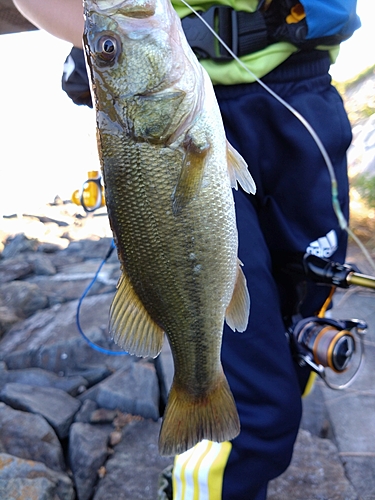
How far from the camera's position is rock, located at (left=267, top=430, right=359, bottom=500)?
1.71 m

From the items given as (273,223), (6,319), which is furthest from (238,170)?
(6,319)

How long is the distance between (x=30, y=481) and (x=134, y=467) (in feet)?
1.65

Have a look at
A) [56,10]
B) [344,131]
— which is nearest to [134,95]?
[56,10]

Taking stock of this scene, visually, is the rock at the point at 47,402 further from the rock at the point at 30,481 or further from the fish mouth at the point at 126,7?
the fish mouth at the point at 126,7

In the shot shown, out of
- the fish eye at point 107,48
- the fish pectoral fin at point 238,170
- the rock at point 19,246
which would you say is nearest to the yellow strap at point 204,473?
the fish pectoral fin at point 238,170

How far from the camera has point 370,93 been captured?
9695 mm

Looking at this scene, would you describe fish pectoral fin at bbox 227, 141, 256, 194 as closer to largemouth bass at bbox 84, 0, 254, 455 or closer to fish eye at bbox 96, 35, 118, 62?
largemouth bass at bbox 84, 0, 254, 455

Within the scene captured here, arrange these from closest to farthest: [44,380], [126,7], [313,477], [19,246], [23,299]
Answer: [126,7] < [313,477] < [44,380] < [23,299] < [19,246]

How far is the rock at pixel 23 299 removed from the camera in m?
3.71

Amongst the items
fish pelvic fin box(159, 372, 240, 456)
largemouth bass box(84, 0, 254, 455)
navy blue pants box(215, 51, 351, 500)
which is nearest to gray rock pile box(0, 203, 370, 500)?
navy blue pants box(215, 51, 351, 500)

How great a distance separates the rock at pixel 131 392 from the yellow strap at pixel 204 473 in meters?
0.93

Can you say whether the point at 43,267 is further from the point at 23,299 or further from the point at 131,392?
the point at 131,392

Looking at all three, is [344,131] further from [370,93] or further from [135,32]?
[370,93]

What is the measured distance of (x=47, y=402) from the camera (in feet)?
7.72
